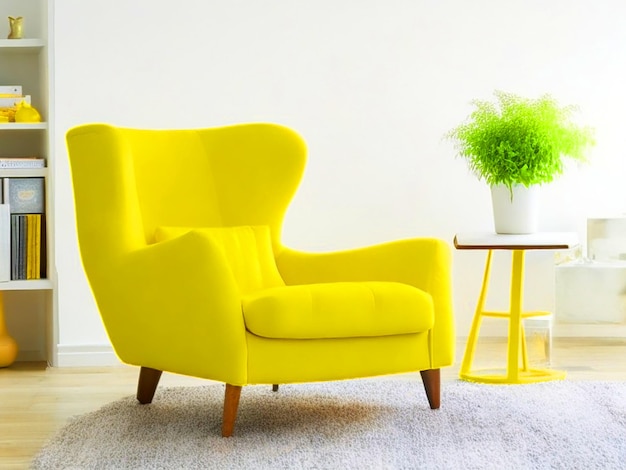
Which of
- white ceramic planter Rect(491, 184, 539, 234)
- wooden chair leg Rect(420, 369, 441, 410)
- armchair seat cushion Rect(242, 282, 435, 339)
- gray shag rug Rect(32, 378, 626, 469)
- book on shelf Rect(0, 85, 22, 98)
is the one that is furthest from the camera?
book on shelf Rect(0, 85, 22, 98)

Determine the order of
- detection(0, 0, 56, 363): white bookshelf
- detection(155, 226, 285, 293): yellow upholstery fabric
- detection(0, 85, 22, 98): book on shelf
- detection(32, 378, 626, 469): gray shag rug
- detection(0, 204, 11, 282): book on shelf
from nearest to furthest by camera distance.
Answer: detection(32, 378, 626, 469): gray shag rug
detection(155, 226, 285, 293): yellow upholstery fabric
detection(0, 204, 11, 282): book on shelf
detection(0, 85, 22, 98): book on shelf
detection(0, 0, 56, 363): white bookshelf

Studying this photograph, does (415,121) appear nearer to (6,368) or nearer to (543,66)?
(543,66)

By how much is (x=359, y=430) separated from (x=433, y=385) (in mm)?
336

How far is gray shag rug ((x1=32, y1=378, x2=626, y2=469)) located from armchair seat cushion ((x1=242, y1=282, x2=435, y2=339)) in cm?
30

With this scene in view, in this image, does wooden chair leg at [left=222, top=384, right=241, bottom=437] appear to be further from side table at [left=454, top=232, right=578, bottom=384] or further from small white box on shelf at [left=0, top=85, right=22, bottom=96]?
small white box on shelf at [left=0, top=85, right=22, bottom=96]

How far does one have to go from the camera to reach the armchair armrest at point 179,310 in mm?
2750

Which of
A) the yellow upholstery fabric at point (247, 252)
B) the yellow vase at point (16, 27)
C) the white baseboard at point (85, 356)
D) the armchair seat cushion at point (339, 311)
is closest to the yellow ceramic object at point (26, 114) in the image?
the yellow vase at point (16, 27)

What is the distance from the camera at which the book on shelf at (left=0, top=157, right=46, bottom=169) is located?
4.09 meters

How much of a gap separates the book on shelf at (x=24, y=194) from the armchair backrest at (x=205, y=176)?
102cm

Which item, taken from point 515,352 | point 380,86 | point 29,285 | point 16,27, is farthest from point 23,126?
point 515,352

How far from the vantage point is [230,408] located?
281cm

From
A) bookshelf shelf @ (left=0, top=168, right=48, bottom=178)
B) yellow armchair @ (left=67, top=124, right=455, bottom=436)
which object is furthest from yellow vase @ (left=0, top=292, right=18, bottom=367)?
yellow armchair @ (left=67, top=124, right=455, bottom=436)

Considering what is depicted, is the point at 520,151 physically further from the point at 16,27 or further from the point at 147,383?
the point at 16,27

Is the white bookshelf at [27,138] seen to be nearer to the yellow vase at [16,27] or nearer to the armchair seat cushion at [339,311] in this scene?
the yellow vase at [16,27]
